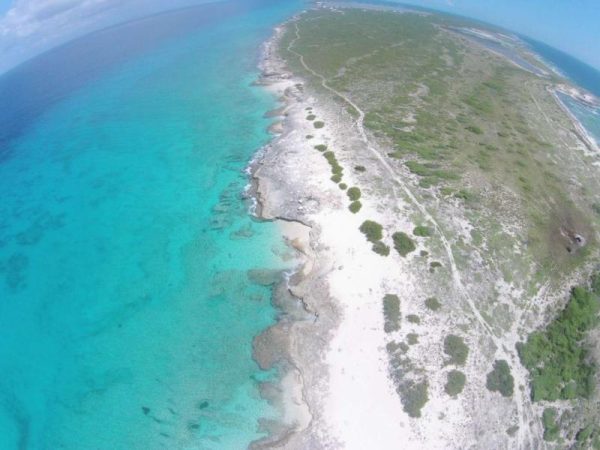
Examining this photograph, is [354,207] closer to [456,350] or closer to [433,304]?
[433,304]

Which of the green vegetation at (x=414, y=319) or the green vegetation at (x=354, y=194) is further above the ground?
the green vegetation at (x=354, y=194)

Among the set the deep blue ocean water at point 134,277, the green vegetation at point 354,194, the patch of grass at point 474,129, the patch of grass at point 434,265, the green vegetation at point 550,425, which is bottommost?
the deep blue ocean water at point 134,277

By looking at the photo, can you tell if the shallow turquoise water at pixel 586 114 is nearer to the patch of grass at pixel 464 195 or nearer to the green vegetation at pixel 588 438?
the patch of grass at pixel 464 195

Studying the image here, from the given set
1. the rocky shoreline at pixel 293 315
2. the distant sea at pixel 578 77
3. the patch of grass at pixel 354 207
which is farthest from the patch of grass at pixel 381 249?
the distant sea at pixel 578 77

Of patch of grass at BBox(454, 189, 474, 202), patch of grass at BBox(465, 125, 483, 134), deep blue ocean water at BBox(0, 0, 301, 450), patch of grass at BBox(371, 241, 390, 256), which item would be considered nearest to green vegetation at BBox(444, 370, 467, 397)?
patch of grass at BBox(371, 241, 390, 256)

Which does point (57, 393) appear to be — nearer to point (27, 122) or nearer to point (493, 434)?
point (493, 434)

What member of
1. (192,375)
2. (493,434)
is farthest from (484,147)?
(192,375)
